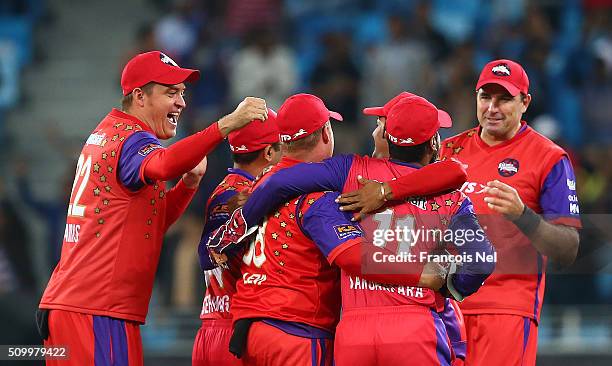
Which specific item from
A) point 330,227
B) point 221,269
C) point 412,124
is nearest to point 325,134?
point 412,124

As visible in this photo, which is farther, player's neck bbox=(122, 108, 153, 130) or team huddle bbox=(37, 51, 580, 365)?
player's neck bbox=(122, 108, 153, 130)

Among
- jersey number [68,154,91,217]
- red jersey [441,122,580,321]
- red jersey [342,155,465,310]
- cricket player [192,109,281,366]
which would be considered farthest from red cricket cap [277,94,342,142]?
red jersey [441,122,580,321]

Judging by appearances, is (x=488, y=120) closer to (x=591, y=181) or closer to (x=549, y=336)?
(x=549, y=336)

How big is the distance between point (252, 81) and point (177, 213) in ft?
22.4

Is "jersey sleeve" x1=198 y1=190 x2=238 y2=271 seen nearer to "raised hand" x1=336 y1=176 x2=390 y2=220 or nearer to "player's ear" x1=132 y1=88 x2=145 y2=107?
"player's ear" x1=132 y1=88 x2=145 y2=107

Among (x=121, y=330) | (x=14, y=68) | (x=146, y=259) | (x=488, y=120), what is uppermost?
(x=14, y=68)

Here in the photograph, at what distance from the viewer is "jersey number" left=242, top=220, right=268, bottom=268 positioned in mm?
5777

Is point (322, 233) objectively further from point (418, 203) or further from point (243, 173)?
point (243, 173)

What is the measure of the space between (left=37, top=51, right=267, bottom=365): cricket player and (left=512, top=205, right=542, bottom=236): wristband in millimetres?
1460

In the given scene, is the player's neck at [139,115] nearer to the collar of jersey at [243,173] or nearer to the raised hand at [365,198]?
the collar of jersey at [243,173]

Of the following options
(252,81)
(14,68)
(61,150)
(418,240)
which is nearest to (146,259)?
(418,240)

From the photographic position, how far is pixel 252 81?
43.1ft

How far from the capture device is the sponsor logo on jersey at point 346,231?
543 centimetres

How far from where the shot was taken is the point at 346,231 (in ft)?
17.9
